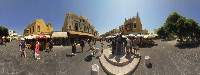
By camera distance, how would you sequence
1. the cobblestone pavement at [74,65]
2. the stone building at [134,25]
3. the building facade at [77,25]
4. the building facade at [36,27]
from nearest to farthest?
the cobblestone pavement at [74,65]
the building facade at [77,25]
the building facade at [36,27]
the stone building at [134,25]

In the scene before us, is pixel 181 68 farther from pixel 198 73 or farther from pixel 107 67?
pixel 107 67

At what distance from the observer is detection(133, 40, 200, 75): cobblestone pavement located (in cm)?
2933

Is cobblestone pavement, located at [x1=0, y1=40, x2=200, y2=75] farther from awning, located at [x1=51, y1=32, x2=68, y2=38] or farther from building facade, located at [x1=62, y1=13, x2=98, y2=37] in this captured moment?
building facade, located at [x1=62, y1=13, x2=98, y2=37]

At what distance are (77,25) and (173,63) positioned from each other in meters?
30.6

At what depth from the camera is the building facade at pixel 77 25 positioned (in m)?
56.8

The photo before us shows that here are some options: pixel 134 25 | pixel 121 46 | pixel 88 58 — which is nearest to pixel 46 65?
pixel 88 58

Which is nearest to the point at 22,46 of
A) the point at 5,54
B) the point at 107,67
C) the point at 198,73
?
the point at 5,54

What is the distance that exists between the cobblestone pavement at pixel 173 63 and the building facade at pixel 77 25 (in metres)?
20.7

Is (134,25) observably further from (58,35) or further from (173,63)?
(173,63)

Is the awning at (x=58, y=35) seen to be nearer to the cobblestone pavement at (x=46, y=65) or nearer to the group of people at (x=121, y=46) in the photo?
the cobblestone pavement at (x=46, y=65)

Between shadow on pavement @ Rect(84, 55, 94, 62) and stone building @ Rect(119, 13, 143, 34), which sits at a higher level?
stone building @ Rect(119, 13, 143, 34)

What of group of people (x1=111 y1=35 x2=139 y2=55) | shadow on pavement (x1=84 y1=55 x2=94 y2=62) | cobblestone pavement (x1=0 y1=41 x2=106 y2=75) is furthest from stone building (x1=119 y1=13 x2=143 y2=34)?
shadow on pavement (x1=84 y1=55 x2=94 y2=62)

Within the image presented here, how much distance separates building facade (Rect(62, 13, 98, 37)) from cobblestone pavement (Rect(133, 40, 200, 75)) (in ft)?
68.0

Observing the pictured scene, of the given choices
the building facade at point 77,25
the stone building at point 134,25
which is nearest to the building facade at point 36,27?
the building facade at point 77,25
